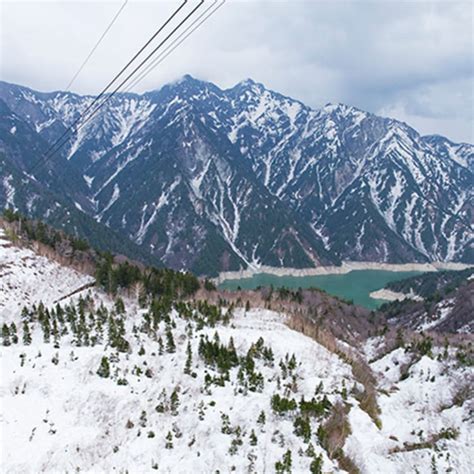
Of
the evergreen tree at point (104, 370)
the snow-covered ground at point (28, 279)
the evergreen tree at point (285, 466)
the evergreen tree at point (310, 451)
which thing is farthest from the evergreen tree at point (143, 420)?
the snow-covered ground at point (28, 279)

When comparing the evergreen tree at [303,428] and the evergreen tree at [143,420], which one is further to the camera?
the evergreen tree at [143,420]

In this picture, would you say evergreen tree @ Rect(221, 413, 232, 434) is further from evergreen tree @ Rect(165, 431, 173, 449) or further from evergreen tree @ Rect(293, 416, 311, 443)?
evergreen tree @ Rect(293, 416, 311, 443)

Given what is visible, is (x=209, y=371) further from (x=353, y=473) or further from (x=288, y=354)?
(x=353, y=473)

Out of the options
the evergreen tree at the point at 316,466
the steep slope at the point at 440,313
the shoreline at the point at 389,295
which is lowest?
the shoreline at the point at 389,295

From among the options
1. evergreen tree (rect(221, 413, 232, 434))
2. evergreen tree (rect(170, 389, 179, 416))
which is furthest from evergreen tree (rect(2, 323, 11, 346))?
evergreen tree (rect(221, 413, 232, 434))

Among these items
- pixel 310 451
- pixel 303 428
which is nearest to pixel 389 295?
pixel 303 428

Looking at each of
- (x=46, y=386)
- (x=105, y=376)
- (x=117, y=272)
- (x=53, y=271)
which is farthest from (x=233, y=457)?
(x=53, y=271)

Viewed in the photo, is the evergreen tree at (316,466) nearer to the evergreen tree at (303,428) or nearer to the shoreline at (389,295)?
the evergreen tree at (303,428)


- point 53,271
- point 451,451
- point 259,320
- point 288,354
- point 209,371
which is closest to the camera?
point 451,451
